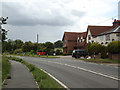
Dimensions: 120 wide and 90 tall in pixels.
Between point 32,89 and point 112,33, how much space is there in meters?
28.2

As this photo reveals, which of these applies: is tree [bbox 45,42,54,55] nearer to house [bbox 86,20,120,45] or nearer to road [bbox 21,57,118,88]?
house [bbox 86,20,120,45]

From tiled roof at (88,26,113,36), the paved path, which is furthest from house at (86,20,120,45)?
the paved path

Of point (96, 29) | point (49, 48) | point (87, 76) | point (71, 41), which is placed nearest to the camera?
point (87, 76)

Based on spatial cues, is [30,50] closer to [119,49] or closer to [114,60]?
[114,60]

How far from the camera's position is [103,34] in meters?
37.3

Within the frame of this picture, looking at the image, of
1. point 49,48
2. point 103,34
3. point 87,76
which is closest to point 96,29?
point 103,34

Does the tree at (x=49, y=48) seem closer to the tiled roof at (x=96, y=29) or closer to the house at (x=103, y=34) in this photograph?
the house at (x=103, y=34)

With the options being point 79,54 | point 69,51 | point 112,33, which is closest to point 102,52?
point 112,33

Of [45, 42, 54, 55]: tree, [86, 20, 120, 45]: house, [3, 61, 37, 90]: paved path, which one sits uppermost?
[86, 20, 120, 45]: house

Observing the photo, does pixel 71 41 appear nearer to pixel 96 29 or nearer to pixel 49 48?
pixel 49 48

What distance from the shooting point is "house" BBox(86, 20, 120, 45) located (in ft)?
110

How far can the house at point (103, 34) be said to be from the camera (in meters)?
33.5

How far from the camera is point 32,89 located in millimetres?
7523

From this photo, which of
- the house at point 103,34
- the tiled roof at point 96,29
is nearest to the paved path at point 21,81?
the house at point 103,34
